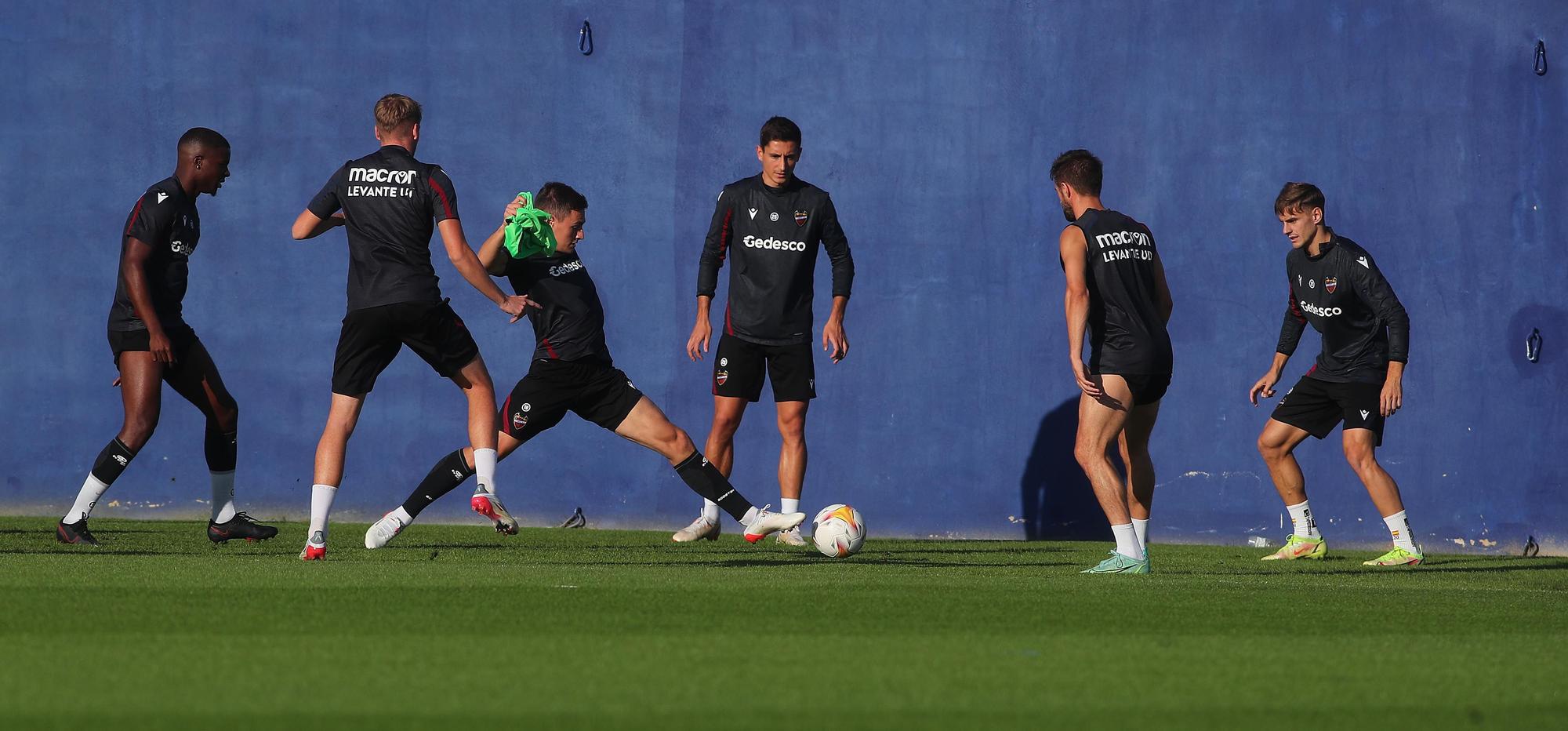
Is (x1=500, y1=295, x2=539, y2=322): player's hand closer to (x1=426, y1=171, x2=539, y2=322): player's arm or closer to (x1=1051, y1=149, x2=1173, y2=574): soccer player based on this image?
(x1=426, y1=171, x2=539, y2=322): player's arm

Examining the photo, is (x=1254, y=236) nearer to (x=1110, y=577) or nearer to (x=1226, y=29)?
(x=1226, y=29)

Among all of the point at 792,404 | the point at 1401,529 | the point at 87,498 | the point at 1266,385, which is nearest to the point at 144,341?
the point at 87,498

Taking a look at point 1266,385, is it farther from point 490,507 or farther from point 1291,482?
point 490,507

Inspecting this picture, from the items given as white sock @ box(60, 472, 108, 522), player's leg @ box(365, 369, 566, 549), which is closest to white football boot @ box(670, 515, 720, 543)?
player's leg @ box(365, 369, 566, 549)

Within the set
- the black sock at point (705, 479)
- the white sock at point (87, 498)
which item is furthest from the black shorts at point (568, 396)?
the white sock at point (87, 498)

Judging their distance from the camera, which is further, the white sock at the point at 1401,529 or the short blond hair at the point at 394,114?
the white sock at the point at 1401,529

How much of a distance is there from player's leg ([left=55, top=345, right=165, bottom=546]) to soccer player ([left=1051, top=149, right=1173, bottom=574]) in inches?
169

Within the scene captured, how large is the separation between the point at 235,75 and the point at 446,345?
4.39 meters

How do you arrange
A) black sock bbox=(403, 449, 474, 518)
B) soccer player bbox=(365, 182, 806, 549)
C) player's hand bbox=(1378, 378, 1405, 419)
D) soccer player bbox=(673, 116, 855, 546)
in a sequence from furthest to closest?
soccer player bbox=(673, 116, 855, 546)
player's hand bbox=(1378, 378, 1405, 419)
soccer player bbox=(365, 182, 806, 549)
black sock bbox=(403, 449, 474, 518)

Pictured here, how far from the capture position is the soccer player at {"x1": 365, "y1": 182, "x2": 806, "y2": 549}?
7.08 meters

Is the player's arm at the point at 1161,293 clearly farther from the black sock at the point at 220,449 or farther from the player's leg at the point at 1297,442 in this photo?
the black sock at the point at 220,449

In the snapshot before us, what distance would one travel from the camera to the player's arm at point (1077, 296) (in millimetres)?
6414

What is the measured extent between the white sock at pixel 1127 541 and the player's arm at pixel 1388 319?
2.03 meters

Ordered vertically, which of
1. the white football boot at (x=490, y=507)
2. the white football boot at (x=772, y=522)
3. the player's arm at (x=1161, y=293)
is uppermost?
the player's arm at (x=1161, y=293)
